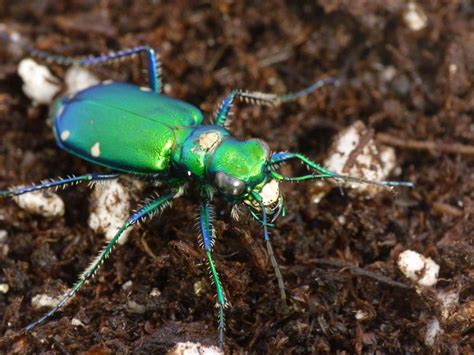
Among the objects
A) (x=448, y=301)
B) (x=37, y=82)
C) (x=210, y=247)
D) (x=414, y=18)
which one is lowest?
(x=448, y=301)

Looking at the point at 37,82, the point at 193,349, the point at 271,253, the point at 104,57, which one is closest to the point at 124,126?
the point at 104,57

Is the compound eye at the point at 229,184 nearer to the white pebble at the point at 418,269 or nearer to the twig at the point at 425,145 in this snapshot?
the white pebble at the point at 418,269

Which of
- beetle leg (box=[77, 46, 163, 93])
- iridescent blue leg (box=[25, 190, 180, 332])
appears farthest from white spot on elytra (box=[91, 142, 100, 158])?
beetle leg (box=[77, 46, 163, 93])

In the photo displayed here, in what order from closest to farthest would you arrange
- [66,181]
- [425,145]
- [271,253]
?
[271,253]
[66,181]
[425,145]

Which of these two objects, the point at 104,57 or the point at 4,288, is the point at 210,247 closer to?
the point at 4,288

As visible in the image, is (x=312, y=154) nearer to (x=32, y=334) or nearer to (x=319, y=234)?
(x=319, y=234)

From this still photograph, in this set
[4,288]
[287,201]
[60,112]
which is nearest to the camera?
[4,288]

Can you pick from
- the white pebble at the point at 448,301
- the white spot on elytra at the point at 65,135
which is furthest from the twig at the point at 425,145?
the white spot on elytra at the point at 65,135
